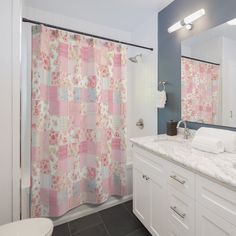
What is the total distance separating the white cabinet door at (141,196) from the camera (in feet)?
4.59

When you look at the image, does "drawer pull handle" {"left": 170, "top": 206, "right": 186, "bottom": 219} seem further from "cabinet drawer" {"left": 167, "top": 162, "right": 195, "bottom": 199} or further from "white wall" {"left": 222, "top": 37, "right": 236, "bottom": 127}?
"white wall" {"left": 222, "top": 37, "right": 236, "bottom": 127}

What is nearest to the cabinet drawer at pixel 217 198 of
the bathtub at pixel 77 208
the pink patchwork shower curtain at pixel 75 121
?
the pink patchwork shower curtain at pixel 75 121

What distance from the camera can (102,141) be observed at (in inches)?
71.7

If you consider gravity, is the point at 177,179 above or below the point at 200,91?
below

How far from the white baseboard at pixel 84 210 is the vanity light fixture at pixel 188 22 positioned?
2068mm

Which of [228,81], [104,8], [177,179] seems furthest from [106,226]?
[104,8]

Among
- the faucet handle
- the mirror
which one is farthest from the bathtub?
the mirror

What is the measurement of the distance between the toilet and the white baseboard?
0.73 meters

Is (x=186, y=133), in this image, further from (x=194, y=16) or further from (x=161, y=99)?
(x=194, y=16)

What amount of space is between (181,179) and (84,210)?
1275 millimetres

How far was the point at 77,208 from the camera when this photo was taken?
176 centimetres

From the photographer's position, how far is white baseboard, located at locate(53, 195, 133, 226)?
166cm

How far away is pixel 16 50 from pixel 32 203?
1.34 metres

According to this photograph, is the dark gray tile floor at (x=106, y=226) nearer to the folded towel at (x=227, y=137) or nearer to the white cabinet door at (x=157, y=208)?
the white cabinet door at (x=157, y=208)
